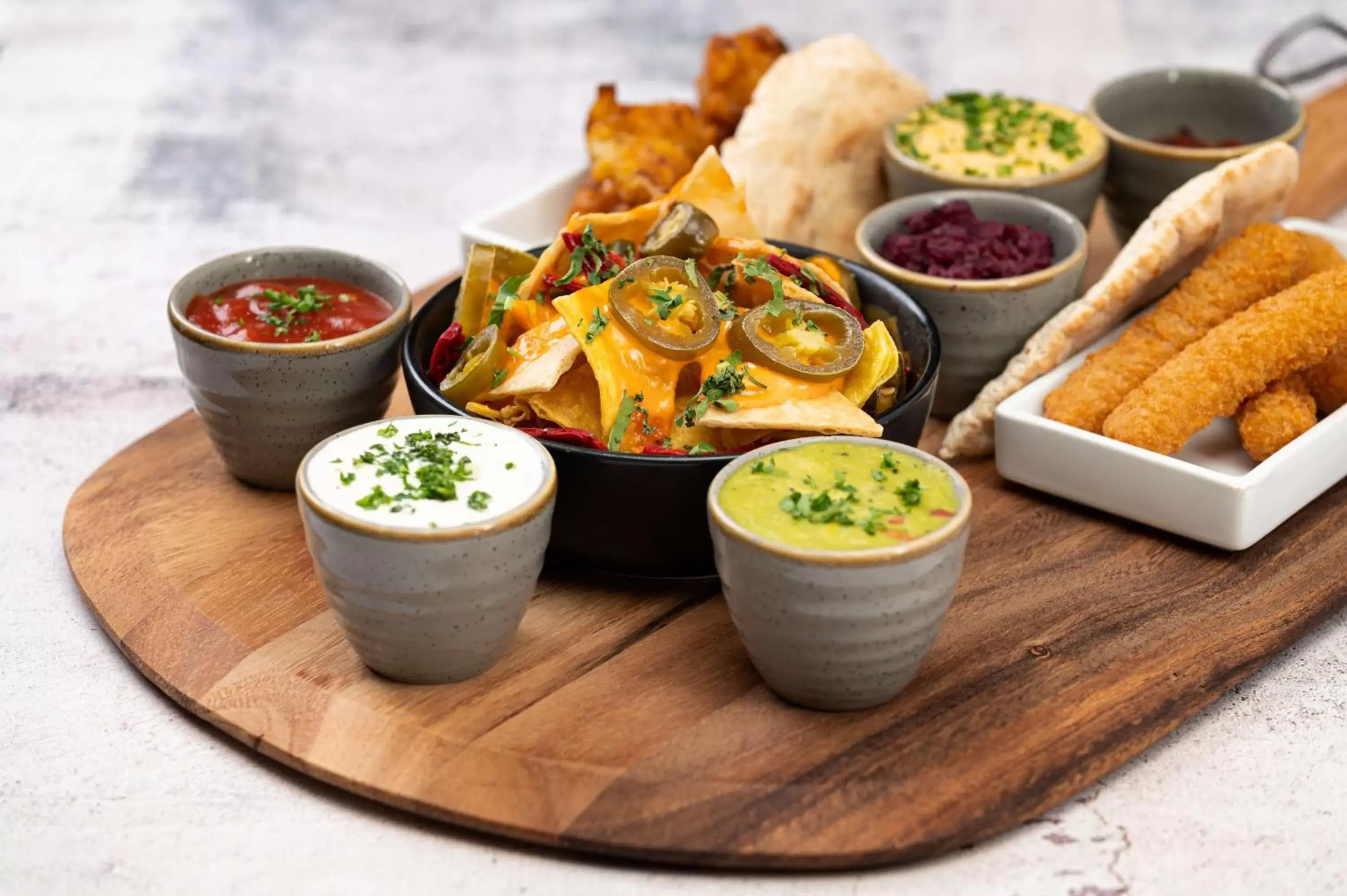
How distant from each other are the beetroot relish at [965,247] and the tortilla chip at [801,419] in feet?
3.66

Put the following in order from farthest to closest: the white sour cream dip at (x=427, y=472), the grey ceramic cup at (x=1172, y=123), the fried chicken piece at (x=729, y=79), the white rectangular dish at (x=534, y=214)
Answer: the fried chicken piece at (x=729, y=79) < the white rectangular dish at (x=534, y=214) < the grey ceramic cup at (x=1172, y=123) < the white sour cream dip at (x=427, y=472)

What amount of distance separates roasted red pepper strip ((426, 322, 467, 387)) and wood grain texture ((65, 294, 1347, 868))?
59 centimetres

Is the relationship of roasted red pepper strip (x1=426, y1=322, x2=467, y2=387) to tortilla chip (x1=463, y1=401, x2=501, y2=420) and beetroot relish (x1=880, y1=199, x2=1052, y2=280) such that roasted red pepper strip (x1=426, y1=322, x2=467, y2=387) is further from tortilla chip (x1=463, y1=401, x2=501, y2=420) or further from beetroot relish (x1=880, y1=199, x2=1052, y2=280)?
beetroot relish (x1=880, y1=199, x2=1052, y2=280)

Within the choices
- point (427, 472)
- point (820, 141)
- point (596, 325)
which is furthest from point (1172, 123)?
point (427, 472)

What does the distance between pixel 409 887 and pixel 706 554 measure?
119cm

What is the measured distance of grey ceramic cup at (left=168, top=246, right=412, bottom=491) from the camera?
457cm

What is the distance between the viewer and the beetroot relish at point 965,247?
5191 mm

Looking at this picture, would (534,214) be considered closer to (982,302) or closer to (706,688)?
(982,302)

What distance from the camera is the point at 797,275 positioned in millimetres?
4672

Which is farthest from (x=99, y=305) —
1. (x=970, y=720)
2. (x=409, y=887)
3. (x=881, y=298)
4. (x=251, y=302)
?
(x=970, y=720)

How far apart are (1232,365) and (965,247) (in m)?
0.91

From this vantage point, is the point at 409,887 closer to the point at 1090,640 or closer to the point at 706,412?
the point at 706,412

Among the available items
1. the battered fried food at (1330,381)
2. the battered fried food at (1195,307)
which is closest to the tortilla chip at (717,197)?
the battered fried food at (1195,307)

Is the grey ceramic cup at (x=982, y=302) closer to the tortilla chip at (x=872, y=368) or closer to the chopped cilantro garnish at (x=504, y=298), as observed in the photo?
the tortilla chip at (x=872, y=368)
